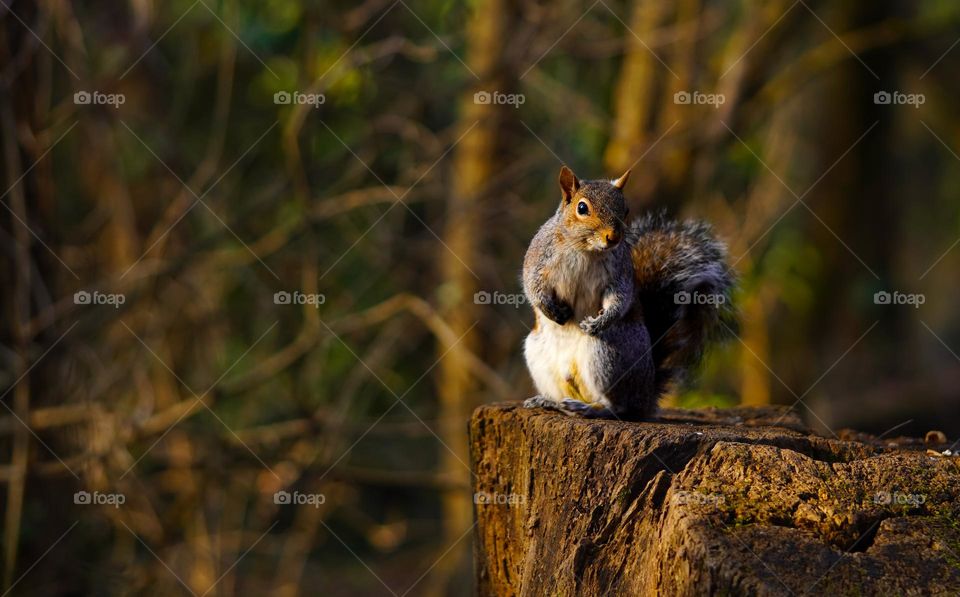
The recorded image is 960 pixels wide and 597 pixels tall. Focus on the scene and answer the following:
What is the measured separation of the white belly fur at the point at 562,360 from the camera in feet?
10.8

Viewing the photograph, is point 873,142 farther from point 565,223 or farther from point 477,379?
point 565,223

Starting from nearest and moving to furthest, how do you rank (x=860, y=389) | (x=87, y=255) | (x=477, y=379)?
(x=87, y=255)
(x=477, y=379)
(x=860, y=389)

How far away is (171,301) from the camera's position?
22.0 feet

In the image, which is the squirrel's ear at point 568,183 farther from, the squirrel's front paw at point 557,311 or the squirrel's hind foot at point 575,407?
the squirrel's hind foot at point 575,407

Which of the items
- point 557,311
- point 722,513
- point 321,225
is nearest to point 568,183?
point 557,311

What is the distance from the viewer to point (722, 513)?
7.15ft

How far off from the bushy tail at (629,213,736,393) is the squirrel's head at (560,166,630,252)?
0.23m

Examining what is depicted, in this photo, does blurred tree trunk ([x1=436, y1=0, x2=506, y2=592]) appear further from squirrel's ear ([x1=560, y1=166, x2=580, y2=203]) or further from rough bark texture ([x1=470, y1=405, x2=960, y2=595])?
rough bark texture ([x1=470, y1=405, x2=960, y2=595])

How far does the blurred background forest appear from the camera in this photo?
5.13m

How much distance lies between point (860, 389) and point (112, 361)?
23.4 feet

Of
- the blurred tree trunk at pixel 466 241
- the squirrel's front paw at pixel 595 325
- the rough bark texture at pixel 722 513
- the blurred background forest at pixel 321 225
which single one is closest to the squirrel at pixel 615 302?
the squirrel's front paw at pixel 595 325

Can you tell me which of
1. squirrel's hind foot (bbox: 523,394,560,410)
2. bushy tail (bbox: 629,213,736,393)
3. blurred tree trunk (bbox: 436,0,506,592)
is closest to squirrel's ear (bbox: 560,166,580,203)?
bushy tail (bbox: 629,213,736,393)

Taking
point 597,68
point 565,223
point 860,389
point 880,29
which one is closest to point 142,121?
point 597,68

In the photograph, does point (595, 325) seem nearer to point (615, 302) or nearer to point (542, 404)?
point (615, 302)
